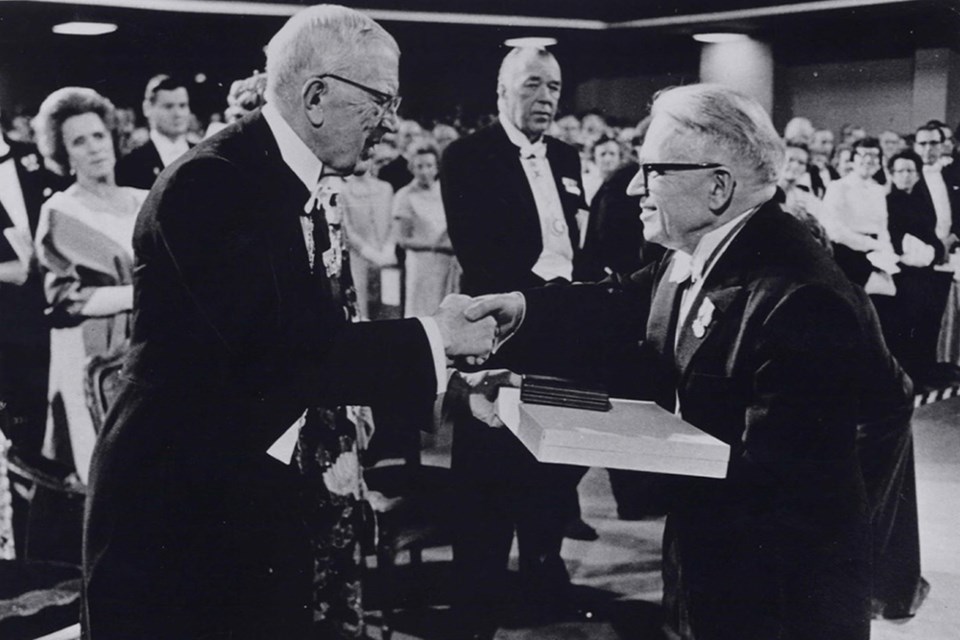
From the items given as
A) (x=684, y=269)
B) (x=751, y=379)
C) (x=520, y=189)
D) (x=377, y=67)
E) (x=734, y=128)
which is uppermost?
(x=377, y=67)

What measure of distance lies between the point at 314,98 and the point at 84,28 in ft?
3.32

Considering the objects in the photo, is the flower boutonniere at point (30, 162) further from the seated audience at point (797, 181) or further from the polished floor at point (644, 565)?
the seated audience at point (797, 181)

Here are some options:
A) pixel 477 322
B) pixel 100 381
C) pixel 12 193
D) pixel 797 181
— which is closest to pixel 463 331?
pixel 477 322

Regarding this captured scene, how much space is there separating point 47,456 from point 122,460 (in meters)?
1.06

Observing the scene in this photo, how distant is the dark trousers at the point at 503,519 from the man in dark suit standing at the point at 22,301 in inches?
53.8

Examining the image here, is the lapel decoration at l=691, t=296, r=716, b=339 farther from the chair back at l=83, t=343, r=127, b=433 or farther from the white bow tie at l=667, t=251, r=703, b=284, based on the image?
the chair back at l=83, t=343, r=127, b=433

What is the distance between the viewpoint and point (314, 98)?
211cm

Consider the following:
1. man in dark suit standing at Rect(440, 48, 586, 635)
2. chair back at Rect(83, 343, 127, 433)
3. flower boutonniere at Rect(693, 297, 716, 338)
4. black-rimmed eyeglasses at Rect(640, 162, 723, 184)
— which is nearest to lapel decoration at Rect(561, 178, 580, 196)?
man in dark suit standing at Rect(440, 48, 586, 635)

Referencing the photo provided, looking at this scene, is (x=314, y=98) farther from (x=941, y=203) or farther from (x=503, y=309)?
(x=941, y=203)

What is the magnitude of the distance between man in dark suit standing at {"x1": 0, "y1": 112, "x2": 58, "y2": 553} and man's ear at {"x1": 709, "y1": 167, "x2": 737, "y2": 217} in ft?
6.83

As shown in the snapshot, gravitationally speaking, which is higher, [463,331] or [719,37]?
[719,37]

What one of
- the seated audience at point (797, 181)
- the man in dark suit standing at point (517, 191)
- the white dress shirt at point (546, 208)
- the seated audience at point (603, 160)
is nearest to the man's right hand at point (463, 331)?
the man in dark suit standing at point (517, 191)

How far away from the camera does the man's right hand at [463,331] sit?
2.28m

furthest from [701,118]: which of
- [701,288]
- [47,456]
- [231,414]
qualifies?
[47,456]
